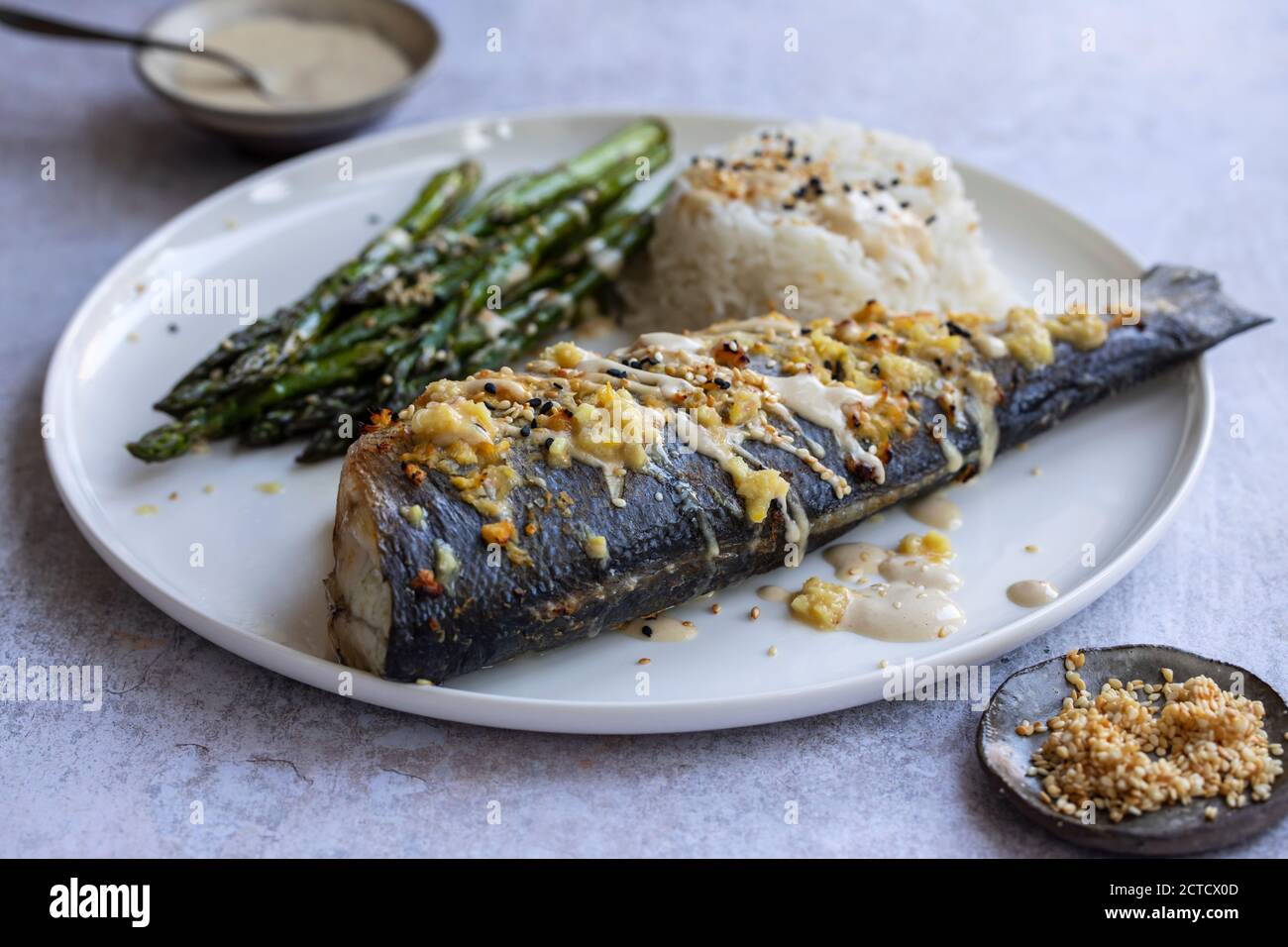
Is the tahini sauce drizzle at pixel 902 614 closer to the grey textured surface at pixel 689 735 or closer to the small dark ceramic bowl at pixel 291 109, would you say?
the grey textured surface at pixel 689 735

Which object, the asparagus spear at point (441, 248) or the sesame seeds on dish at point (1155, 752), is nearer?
the sesame seeds on dish at point (1155, 752)

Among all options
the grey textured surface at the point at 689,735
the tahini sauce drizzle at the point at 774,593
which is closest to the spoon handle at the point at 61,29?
the grey textured surface at the point at 689,735

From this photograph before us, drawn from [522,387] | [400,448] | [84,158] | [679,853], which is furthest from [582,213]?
[679,853]

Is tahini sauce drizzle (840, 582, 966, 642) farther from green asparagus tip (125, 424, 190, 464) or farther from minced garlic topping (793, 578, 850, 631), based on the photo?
green asparagus tip (125, 424, 190, 464)

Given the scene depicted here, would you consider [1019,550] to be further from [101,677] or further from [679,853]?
[101,677]

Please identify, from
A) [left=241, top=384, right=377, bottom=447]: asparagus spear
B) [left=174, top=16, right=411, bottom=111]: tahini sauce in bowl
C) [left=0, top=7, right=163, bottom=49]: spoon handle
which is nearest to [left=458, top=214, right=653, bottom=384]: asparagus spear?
[left=241, top=384, right=377, bottom=447]: asparagus spear

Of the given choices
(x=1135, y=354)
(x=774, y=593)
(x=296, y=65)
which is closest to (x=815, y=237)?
(x=1135, y=354)

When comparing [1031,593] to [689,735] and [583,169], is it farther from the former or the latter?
[583,169]
